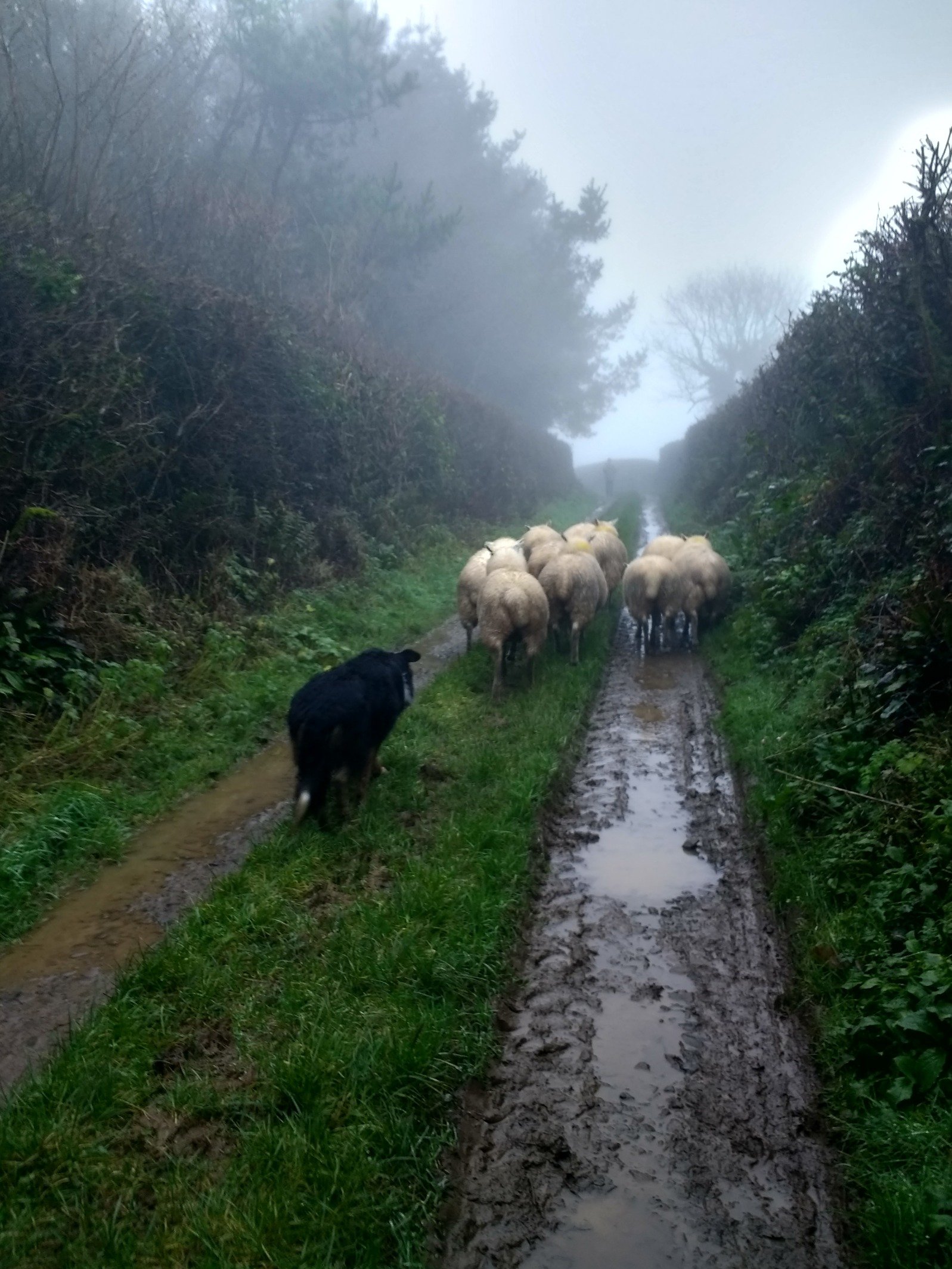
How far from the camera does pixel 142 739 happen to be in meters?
7.31

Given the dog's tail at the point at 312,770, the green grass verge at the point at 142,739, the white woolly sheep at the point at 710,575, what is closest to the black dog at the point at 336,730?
the dog's tail at the point at 312,770

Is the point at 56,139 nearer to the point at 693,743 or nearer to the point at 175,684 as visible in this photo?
the point at 175,684

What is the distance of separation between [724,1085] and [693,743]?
456 centimetres

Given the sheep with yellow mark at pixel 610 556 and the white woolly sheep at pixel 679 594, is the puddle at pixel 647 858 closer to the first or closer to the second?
the white woolly sheep at pixel 679 594

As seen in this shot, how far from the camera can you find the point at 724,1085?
12.5 ft

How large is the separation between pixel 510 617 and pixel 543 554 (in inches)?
123

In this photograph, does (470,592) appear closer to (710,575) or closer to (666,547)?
(710,575)

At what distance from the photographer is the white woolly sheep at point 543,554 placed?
471 inches

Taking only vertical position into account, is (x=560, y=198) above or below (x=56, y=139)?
above

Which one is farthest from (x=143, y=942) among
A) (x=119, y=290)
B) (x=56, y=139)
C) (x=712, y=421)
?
(x=712, y=421)

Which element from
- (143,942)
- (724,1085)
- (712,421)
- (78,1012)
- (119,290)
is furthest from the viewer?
(712,421)

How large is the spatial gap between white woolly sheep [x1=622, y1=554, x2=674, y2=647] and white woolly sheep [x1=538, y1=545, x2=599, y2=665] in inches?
33.0

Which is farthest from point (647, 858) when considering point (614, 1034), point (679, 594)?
point (679, 594)

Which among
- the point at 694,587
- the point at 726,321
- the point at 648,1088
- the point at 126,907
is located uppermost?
the point at 726,321
